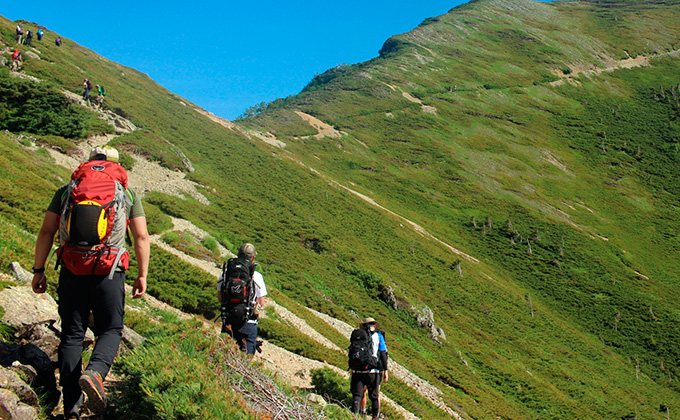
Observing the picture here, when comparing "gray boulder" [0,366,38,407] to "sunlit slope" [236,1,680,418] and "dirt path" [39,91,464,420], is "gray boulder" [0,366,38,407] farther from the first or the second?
"sunlit slope" [236,1,680,418]

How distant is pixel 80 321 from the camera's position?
444 cm

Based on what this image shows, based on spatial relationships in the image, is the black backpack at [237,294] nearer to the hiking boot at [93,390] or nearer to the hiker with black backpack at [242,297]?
the hiker with black backpack at [242,297]

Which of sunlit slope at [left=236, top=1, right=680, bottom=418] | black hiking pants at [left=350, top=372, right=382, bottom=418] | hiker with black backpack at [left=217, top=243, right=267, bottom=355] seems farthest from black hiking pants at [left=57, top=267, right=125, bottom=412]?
sunlit slope at [left=236, top=1, right=680, bottom=418]

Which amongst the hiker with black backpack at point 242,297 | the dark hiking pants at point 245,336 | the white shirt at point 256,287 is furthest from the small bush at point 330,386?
the white shirt at point 256,287

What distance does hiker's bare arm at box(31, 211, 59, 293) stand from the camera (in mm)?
4488

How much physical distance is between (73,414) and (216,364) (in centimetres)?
142

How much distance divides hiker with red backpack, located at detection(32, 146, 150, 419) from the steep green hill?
3892mm

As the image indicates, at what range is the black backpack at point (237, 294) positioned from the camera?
21.8ft

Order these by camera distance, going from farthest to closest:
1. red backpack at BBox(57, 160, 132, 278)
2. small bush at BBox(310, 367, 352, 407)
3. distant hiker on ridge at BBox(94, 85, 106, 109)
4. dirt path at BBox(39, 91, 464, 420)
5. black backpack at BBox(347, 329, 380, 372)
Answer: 1. distant hiker on ridge at BBox(94, 85, 106, 109)
2. dirt path at BBox(39, 91, 464, 420)
3. small bush at BBox(310, 367, 352, 407)
4. black backpack at BBox(347, 329, 380, 372)
5. red backpack at BBox(57, 160, 132, 278)

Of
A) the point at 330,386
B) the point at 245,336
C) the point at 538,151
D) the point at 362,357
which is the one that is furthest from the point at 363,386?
the point at 538,151

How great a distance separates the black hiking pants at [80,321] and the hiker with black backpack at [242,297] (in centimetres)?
214

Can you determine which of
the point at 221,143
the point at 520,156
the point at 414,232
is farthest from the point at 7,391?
the point at 520,156

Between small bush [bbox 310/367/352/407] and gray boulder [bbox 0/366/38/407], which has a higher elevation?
gray boulder [bbox 0/366/38/407]

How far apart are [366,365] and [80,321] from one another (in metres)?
5.00
